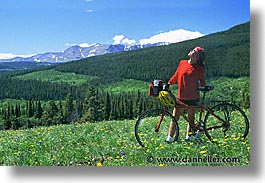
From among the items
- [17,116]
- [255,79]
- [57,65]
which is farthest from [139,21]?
[17,116]

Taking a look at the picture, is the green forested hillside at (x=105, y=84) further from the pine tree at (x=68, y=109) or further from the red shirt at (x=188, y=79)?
the red shirt at (x=188, y=79)

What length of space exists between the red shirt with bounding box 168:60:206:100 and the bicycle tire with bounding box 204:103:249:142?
39 centimetres

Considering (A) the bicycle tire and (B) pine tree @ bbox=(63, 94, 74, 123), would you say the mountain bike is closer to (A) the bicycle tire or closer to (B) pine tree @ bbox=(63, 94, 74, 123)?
(A) the bicycle tire

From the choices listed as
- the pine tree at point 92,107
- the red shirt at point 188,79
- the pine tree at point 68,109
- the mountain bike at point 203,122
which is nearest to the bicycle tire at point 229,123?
the mountain bike at point 203,122

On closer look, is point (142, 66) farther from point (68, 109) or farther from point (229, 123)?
point (229, 123)

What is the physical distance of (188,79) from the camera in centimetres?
750

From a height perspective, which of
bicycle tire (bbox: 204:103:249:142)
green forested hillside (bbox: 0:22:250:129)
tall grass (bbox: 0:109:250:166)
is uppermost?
green forested hillside (bbox: 0:22:250:129)

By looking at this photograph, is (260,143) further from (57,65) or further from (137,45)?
(57,65)

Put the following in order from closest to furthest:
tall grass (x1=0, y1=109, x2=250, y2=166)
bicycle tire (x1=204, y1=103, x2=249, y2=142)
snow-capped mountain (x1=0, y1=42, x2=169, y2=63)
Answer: tall grass (x1=0, y1=109, x2=250, y2=166)
bicycle tire (x1=204, y1=103, x2=249, y2=142)
snow-capped mountain (x1=0, y1=42, x2=169, y2=63)

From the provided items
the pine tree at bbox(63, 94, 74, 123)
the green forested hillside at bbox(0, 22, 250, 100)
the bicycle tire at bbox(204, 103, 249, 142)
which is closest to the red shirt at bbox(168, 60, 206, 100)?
the green forested hillside at bbox(0, 22, 250, 100)

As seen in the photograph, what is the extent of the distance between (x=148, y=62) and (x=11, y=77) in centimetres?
224

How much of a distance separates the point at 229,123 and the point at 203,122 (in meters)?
0.40

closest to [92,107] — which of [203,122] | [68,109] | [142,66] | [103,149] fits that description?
[68,109]

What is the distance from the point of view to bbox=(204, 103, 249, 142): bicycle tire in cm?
749
